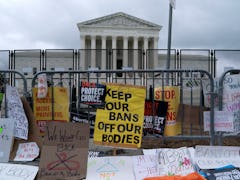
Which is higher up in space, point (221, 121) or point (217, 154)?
point (221, 121)

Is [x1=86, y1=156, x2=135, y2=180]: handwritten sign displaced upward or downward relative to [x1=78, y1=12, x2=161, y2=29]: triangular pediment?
downward

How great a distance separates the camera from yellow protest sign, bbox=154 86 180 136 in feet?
17.5

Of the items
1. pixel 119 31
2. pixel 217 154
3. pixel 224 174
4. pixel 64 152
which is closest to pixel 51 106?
pixel 64 152

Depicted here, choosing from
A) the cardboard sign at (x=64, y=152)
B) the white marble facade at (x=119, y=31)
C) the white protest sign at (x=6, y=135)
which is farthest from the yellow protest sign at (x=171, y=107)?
the white marble facade at (x=119, y=31)

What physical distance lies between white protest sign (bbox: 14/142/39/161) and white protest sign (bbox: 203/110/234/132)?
7.96 feet

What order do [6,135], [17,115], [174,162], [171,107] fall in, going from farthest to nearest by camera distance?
[171,107] < [17,115] < [6,135] < [174,162]

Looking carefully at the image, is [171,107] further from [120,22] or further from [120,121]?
[120,22]

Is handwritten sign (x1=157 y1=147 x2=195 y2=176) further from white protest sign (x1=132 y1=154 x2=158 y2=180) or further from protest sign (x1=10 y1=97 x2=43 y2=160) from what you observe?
protest sign (x1=10 y1=97 x2=43 y2=160)

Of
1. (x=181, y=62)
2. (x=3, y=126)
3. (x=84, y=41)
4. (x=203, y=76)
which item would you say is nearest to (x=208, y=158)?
(x=203, y=76)

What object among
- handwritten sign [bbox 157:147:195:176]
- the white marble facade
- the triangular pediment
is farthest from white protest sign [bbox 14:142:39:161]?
the triangular pediment

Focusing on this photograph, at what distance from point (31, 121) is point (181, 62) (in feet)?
60.6

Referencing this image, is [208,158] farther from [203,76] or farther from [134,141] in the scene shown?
[203,76]

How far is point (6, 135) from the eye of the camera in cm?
482

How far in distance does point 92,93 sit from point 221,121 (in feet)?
6.10
